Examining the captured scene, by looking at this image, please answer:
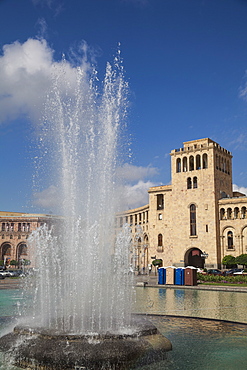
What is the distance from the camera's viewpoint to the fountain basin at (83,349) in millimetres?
7047

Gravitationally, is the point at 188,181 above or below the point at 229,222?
above

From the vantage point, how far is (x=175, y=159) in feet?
167

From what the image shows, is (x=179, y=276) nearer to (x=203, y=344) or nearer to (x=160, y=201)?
(x=203, y=344)

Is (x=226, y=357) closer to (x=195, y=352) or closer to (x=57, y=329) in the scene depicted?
(x=195, y=352)

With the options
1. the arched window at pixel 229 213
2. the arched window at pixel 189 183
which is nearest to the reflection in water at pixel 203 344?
the arched window at pixel 229 213

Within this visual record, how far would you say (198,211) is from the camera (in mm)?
47562

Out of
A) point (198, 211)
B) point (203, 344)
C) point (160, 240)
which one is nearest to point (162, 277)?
point (203, 344)

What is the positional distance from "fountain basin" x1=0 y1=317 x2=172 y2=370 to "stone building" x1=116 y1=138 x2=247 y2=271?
36973mm

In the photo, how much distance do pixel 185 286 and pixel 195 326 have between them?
1485 cm

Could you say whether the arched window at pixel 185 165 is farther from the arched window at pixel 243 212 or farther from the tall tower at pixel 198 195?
the arched window at pixel 243 212

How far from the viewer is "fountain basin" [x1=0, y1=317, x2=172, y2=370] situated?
23.1 ft

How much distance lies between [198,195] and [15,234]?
45.2 m

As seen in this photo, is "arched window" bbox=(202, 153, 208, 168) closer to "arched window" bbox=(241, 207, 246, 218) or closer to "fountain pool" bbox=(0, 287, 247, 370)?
"arched window" bbox=(241, 207, 246, 218)

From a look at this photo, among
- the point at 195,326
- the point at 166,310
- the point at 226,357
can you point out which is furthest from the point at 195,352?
the point at 166,310
